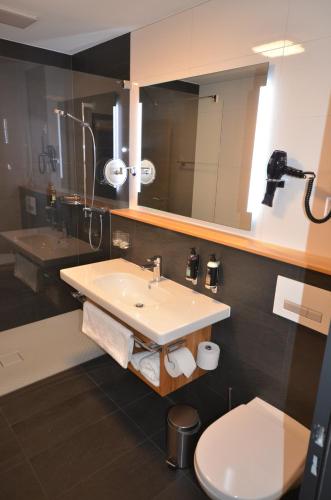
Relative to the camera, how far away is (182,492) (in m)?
1.68

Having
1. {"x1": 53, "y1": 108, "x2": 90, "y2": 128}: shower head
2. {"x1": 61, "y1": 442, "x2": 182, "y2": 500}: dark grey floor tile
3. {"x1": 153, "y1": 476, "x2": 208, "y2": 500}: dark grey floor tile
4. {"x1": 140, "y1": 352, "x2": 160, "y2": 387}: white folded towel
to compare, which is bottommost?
{"x1": 153, "y1": 476, "x2": 208, "y2": 500}: dark grey floor tile

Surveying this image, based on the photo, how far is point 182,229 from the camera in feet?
6.74

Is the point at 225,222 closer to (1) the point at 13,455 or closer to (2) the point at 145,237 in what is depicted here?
(2) the point at 145,237

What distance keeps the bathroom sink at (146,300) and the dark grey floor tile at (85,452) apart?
30.4 inches

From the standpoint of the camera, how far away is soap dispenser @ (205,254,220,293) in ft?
5.98

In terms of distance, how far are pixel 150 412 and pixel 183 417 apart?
1.39 feet

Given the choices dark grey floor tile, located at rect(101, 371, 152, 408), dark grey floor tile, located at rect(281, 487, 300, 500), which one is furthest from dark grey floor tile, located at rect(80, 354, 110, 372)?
dark grey floor tile, located at rect(281, 487, 300, 500)

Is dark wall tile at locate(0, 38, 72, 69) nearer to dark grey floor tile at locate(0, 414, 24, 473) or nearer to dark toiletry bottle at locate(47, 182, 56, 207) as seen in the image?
dark toiletry bottle at locate(47, 182, 56, 207)

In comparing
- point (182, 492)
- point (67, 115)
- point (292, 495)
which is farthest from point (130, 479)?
point (67, 115)

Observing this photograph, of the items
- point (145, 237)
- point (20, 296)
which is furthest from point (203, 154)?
point (20, 296)

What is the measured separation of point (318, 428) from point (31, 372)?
7.39 ft

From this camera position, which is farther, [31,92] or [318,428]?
[31,92]

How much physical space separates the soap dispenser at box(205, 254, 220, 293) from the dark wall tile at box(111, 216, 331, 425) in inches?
1.5

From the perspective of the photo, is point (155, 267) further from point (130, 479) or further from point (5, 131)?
point (5, 131)
